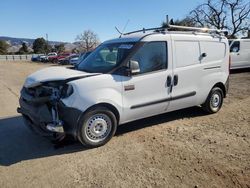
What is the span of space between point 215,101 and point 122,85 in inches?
115

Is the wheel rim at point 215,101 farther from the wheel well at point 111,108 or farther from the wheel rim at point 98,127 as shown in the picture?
the wheel rim at point 98,127

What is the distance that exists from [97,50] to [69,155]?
249 centimetres

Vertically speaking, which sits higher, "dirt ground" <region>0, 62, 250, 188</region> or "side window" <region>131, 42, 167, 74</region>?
"side window" <region>131, 42, 167, 74</region>

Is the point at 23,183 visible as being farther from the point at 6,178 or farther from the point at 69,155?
the point at 69,155

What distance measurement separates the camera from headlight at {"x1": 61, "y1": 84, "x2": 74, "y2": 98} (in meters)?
4.70

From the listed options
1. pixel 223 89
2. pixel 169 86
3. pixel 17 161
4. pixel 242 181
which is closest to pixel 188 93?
pixel 169 86

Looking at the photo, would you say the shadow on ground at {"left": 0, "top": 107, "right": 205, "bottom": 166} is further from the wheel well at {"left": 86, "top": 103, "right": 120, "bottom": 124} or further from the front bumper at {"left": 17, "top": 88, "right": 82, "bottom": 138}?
the wheel well at {"left": 86, "top": 103, "right": 120, "bottom": 124}

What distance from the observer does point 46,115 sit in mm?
4770

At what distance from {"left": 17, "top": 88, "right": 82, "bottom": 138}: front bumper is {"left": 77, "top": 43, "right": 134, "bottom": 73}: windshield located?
1065 millimetres

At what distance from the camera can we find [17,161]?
4.60m

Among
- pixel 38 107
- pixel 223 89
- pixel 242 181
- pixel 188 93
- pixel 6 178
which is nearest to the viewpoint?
pixel 242 181

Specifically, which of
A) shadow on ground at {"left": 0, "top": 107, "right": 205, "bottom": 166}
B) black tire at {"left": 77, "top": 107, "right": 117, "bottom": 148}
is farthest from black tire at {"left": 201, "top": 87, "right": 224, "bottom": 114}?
black tire at {"left": 77, "top": 107, "right": 117, "bottom": 148}

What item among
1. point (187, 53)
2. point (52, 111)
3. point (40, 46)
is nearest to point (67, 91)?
point (52, 111)

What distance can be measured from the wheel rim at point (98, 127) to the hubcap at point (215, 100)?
9.82ft
